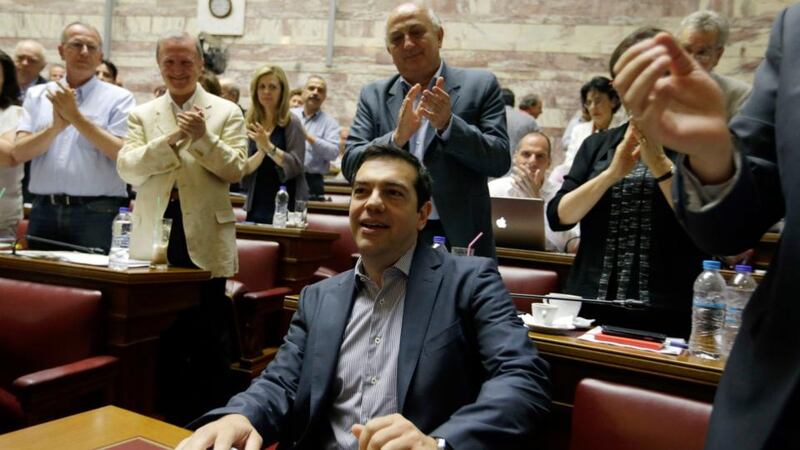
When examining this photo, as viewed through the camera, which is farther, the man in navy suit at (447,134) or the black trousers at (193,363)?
the black trousers at (193,363)

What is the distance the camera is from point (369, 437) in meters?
1.15

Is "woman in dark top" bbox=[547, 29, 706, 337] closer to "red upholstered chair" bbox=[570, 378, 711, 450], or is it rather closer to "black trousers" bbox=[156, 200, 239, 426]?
"red upholstered chair" bbox=[570, 378, 711, 450]

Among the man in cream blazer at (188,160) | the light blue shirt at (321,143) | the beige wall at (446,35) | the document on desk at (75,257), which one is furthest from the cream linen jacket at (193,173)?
the beige wall at (446,35)

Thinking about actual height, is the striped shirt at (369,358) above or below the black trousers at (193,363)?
above

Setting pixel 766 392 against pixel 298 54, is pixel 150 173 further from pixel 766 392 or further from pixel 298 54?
pixel 298 54

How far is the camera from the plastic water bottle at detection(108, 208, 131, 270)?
7.95ft

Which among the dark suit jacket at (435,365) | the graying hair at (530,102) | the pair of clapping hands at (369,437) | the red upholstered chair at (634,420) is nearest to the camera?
the pair of clapping hands at (369,437)

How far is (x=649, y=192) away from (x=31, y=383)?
187 centimetres

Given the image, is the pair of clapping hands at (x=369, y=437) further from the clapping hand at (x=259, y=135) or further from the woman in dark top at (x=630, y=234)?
the clapping hand at (x=259, y=135)

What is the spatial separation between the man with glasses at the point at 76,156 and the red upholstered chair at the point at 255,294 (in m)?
0.72

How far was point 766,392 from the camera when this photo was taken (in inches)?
27.6

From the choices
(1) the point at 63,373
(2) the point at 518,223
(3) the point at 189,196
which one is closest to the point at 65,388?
(1) the point at 63,373

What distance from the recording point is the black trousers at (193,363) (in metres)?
3.03

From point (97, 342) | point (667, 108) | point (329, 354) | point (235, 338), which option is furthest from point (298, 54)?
point (667, 108)
